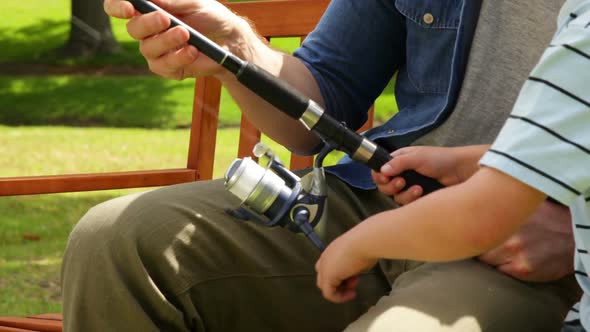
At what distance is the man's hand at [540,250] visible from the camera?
151cm

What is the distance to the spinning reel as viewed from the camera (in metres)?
1.61

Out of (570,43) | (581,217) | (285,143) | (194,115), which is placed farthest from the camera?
(194,115)

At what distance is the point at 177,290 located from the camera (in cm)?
161

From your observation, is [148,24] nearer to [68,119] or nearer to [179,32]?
[179,32]

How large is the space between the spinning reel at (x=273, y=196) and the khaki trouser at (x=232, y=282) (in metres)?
0.09

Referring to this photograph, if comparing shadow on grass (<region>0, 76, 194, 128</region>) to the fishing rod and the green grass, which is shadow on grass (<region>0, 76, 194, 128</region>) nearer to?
the green grass

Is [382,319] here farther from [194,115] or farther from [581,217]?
[194,115]

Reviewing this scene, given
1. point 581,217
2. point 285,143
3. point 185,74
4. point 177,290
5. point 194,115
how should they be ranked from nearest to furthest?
point 581,217, point 177,290, point 185,74, point 285,143, point 194,115

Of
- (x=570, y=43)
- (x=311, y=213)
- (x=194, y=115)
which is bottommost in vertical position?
(x=194, y=115)

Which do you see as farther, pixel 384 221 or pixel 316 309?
pixel 316 309

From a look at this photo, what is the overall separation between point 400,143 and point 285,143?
259 millimetres

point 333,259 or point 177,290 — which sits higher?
point 333,259

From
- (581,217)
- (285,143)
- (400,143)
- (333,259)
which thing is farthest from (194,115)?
(581,217)

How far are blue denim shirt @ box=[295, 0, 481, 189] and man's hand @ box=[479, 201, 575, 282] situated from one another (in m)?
0.30
